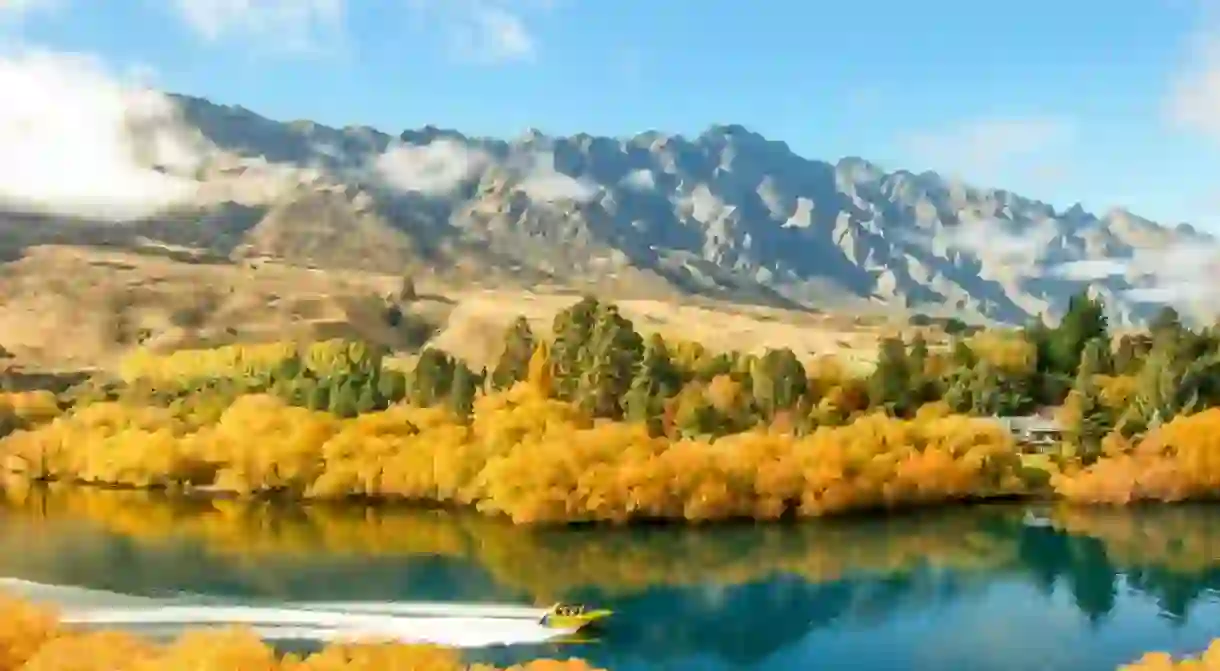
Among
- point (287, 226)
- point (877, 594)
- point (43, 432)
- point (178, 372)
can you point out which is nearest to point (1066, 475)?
point (877, 594)

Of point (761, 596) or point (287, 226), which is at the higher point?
point (287, 226)

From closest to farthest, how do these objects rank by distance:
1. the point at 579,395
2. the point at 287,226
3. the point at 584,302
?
the point at 579,395, the point at 584,302, the point at 287,226

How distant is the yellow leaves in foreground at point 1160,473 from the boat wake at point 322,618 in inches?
880

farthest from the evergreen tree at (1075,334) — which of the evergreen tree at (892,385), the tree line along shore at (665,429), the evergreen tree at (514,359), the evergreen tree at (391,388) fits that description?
the evergreen tree at (391,388)

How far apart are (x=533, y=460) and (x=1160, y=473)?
2045 cm

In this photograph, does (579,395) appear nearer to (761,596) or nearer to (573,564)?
(573,564)

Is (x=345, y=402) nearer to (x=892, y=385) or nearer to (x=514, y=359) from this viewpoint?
(x=514, y=359)

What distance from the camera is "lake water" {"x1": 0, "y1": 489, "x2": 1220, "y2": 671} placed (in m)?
28.1

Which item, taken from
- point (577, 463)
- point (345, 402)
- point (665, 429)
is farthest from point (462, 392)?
point (577, 463)

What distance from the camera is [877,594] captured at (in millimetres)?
32875

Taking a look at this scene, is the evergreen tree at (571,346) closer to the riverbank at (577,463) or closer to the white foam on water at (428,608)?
the riverbank at (577,463)

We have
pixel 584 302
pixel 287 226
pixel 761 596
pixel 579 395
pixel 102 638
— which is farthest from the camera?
pixel 287 226

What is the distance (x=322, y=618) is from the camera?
29766mm

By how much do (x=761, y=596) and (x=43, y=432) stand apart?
113 feet
